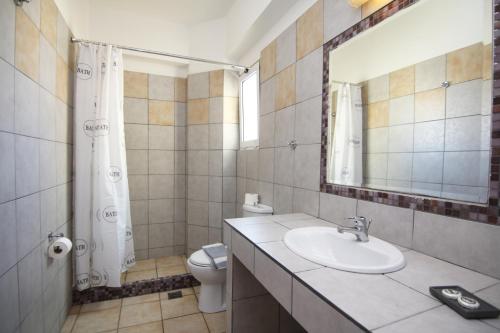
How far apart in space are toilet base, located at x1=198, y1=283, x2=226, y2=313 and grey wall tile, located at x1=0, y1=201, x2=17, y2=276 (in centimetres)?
128

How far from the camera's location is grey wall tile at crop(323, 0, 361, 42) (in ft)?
4.05

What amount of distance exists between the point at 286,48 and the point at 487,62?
1245mm

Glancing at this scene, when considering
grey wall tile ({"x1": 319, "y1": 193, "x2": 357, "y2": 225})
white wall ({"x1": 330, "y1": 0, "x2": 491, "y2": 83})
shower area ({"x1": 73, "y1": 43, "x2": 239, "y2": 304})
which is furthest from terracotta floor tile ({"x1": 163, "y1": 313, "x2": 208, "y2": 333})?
white wall ({"x1": 330, "y1": 0, "x2": 491, "y2": 83})

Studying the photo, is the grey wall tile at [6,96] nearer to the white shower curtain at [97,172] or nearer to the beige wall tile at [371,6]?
the white shower curtain at [97,172]

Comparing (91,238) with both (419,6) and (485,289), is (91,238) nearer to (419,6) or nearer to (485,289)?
(485,289)

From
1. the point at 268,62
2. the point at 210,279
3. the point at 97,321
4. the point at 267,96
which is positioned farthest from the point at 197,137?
the point at 97,321

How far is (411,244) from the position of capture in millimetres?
946

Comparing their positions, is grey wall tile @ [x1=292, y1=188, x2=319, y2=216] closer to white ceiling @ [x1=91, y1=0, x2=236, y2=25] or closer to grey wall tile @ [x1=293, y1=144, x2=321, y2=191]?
grey wall tile @ [x1=293, y1=144, x2=321, y2=191]

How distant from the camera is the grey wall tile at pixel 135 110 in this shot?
268cm

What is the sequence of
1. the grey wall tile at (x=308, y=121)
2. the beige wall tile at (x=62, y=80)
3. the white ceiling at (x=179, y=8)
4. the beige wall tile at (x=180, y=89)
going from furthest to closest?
the beige wall tile at (x=180, y=89), the white ceiling at (x=179, y=8), the beige wall tile at (x=62, y=80), the grey wall tile at (x=308, y=121)

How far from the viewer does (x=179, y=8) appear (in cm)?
246

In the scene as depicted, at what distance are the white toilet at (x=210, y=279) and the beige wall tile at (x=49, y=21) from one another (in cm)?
175

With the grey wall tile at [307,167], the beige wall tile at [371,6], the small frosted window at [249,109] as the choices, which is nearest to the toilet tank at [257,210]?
the grey wall tile at [307,167]

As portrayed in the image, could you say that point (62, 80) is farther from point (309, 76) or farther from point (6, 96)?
point (309, 76)
